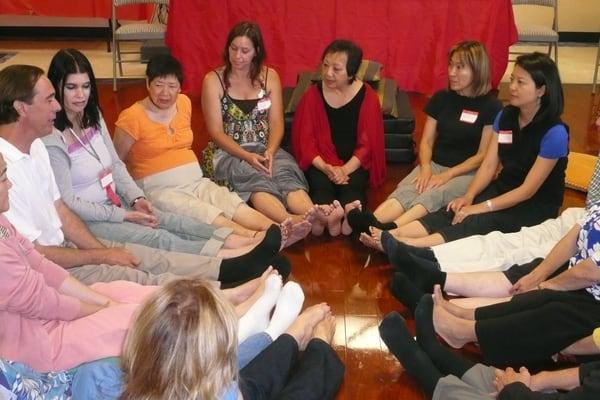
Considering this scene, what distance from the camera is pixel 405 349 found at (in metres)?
2.22

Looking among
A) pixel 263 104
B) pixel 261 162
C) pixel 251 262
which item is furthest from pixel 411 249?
pixel 263 104

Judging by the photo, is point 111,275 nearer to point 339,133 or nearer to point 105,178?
point 105,178

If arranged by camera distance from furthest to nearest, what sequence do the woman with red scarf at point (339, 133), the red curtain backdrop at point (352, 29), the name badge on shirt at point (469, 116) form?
1. the red curtain backdrop at point (352, 29)
2. the woman with red scarf at point (339, 133)
3. the name badge on shirt at point (469, 116)

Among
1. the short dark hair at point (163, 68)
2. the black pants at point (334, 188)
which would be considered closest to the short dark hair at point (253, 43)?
the short dark hair at point (163, 68)

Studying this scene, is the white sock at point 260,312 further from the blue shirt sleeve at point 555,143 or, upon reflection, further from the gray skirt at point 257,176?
the blue shirt sleeve at point 555,143

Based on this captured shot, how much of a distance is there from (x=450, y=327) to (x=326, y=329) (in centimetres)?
42

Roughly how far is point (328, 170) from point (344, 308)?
2.86 feet

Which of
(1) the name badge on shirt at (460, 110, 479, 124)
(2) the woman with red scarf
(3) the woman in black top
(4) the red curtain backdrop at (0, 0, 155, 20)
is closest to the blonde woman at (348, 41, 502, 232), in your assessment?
(1) the name badge on shirt at (460, 110, 479, 124)

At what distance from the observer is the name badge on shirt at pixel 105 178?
2746mm

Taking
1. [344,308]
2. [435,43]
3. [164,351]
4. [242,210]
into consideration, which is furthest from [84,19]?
[164,351]

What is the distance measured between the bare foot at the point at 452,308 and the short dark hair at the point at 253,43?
1535mm

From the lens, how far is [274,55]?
16.6 ft

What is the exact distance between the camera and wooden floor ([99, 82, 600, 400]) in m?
2.28

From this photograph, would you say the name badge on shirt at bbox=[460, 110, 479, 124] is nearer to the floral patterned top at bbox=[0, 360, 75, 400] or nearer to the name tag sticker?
the name tag sticker
